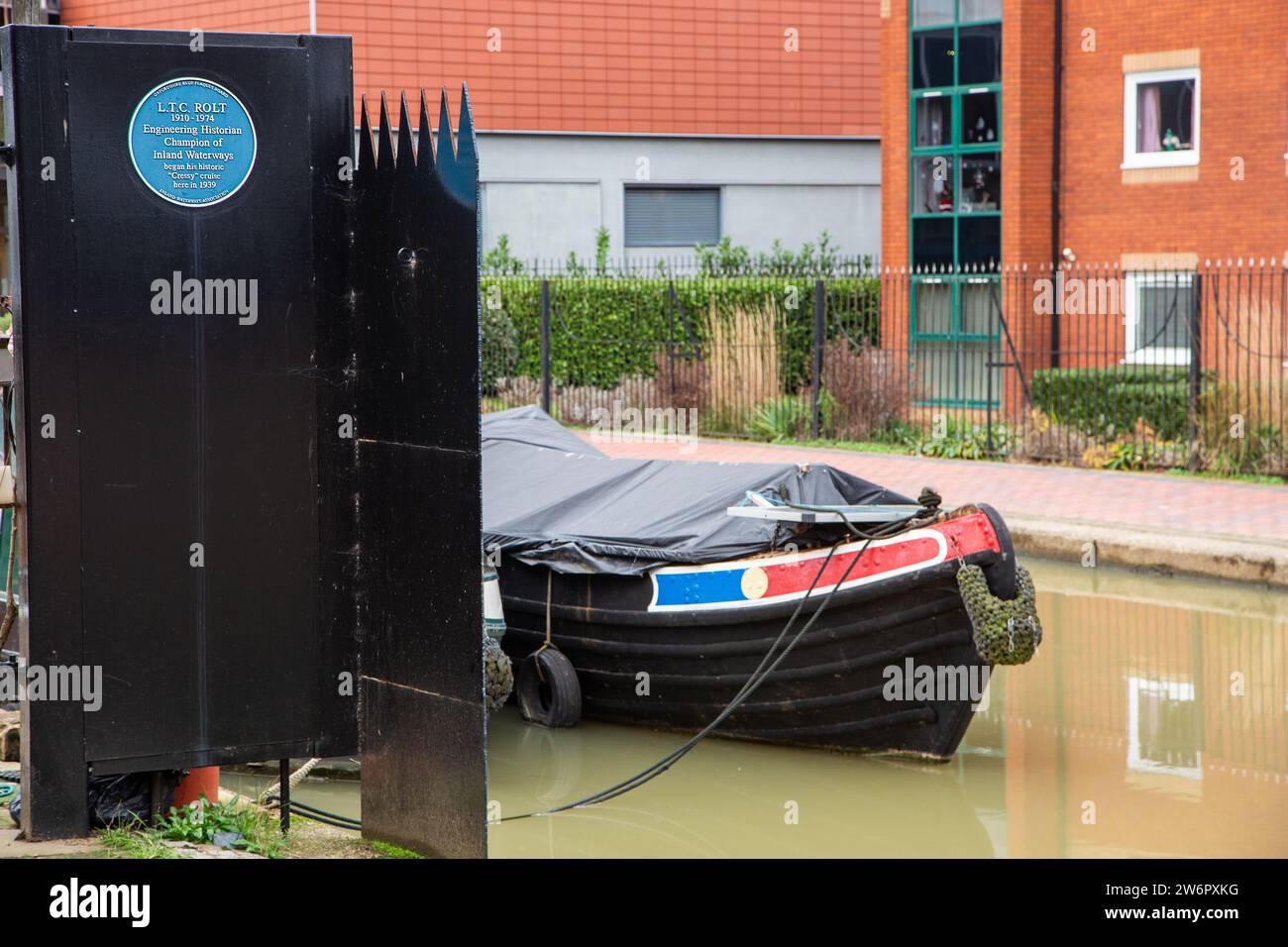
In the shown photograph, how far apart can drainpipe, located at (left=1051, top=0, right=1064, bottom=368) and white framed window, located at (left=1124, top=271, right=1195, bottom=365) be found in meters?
0.94

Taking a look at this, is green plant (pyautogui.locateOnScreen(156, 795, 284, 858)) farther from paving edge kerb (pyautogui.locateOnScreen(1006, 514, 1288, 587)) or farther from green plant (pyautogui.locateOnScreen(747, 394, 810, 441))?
green plant (pyautogui.locateOnScreen(747, 394, 810, 441))

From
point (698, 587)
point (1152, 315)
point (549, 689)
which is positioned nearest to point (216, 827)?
point (698, 587)

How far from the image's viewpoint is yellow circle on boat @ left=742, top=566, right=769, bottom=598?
29.3ft

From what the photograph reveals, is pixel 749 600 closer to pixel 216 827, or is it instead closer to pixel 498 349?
pixel 216 827

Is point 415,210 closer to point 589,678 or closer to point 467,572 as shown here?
point 467,572

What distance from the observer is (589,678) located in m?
9.88

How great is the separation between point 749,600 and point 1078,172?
14382mm

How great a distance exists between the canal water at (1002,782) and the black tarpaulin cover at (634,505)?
107cm

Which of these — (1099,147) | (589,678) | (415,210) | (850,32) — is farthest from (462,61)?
(415,210)

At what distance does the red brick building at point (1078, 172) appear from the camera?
1989 centimetres

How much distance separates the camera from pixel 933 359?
22391mm

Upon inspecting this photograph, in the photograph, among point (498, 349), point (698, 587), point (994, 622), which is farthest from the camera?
point (498, 349)

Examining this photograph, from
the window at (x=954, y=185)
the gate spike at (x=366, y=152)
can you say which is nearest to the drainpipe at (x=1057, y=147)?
the window at (x=954, y=185)

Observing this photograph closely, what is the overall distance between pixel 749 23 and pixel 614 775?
81.3 ft
